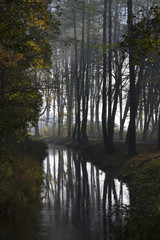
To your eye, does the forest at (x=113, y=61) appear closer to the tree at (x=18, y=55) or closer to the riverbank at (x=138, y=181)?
the riverbank at (x=138, y=181)

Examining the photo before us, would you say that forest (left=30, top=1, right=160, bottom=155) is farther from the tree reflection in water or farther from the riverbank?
the tree reflection in water

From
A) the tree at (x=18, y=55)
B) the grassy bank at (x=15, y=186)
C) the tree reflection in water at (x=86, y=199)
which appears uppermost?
the tree at (x=18, y=55)

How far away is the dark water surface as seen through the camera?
879 centimetres

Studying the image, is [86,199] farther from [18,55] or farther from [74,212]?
[18,55]

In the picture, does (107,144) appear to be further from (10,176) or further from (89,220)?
(89,220)

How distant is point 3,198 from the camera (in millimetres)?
10547

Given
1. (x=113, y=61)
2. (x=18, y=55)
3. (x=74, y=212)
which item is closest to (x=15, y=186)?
(x=74, y=212)

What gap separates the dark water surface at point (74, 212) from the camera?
8.79m

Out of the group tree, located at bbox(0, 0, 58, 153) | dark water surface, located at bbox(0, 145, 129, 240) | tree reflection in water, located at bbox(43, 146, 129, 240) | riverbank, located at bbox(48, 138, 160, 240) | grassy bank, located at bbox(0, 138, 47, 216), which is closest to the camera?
riverbank, located at bbox(48, 138, 160, 240)

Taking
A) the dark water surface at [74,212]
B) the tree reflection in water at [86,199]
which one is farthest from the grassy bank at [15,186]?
the tree reflection in water at [86,199]

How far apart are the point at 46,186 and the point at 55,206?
4.50m

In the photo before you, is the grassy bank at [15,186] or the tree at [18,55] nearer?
the tree at [18,55]

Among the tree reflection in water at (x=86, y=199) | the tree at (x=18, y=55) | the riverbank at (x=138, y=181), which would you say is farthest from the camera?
the tree reflection in water at (x=86, y=199)

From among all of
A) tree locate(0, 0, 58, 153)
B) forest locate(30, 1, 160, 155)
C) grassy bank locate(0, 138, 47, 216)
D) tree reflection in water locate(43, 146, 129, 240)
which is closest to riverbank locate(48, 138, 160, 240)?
tree reflection in water locate(43, 146, 129, 240)
